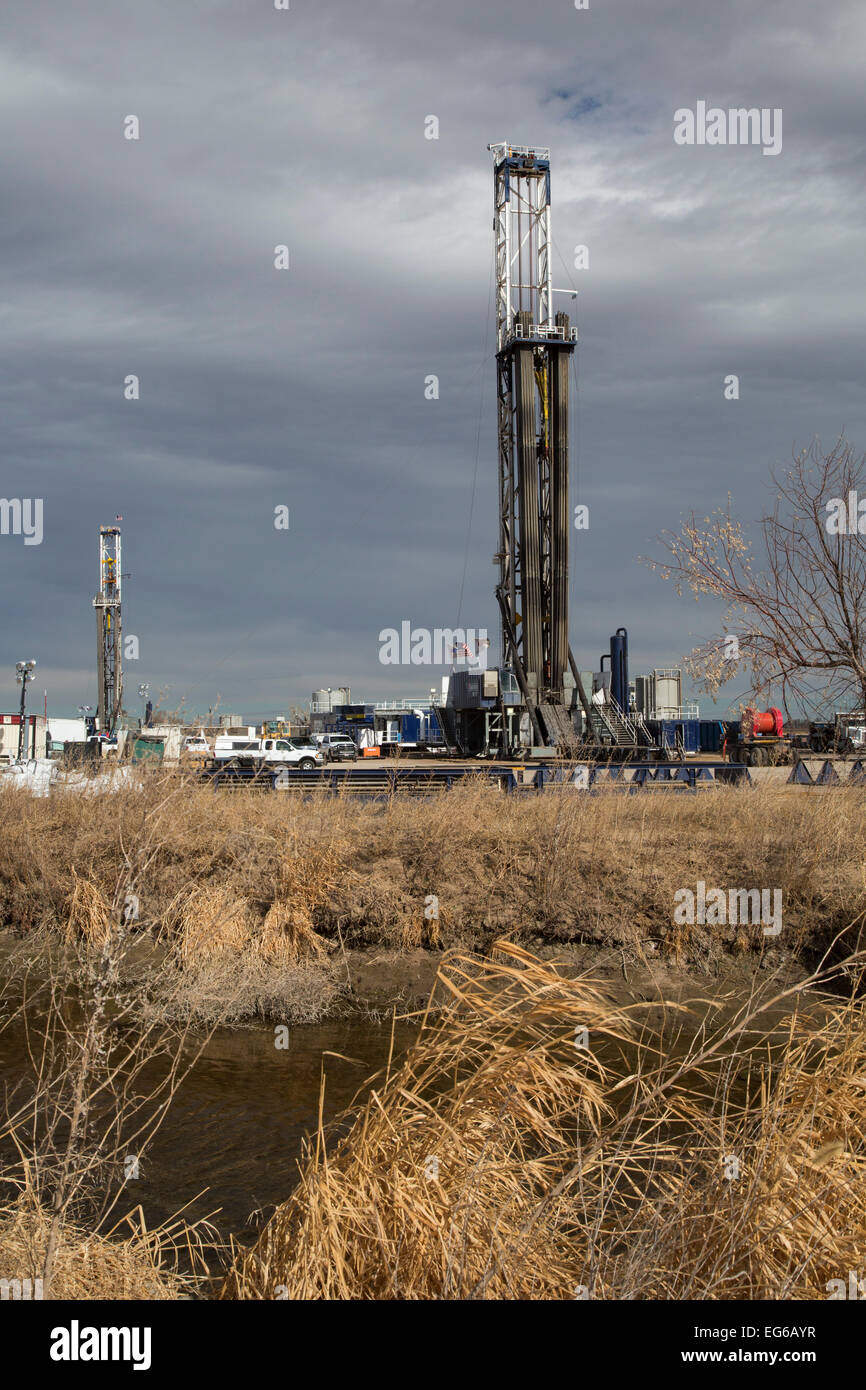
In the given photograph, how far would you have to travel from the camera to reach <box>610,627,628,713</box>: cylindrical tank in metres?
43.8

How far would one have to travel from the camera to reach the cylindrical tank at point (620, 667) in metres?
43.8

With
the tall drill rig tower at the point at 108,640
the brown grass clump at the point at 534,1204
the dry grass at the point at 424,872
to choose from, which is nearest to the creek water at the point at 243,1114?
the brown grass clump at the point at 534,1204

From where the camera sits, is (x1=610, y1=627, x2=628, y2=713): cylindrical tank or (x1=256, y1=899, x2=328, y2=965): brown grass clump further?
(x1=610, y1=627, x2=628, y2=713): cylindrical tank

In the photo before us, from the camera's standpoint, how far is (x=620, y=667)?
144ft

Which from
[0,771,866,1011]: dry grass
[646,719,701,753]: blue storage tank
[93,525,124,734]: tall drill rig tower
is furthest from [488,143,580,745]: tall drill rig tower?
[93,525,124,734]: tall drill rig tower

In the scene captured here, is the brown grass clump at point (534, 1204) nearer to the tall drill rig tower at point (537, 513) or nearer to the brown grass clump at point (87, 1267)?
the brown grass clump at point (87, 1267)

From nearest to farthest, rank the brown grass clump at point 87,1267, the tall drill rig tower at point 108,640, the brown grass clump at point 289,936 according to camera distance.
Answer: the brown grass clump at point 87,1267 → the brown grass clump at point 289,936 → the tall drill rig tower at point 108,640

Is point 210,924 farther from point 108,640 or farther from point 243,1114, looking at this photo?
point 108,640

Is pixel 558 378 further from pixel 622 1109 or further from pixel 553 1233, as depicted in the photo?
pixel 553 1233

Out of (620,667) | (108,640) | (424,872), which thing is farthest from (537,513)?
(108,640)

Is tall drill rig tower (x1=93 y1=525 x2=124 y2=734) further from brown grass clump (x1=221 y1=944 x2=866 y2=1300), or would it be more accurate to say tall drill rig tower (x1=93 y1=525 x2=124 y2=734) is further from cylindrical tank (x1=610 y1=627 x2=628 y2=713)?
brown grass clump (x1=221 y1=944 x2=866 y2=1300)

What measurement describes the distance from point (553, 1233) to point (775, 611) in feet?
22.0

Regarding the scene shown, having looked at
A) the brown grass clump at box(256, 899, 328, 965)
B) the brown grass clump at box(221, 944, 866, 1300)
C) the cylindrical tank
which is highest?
the cylindrical tank
